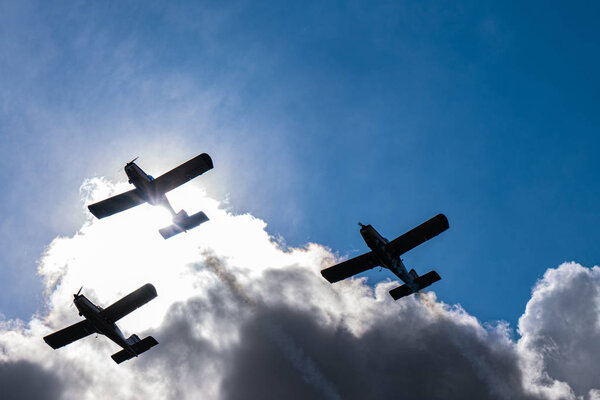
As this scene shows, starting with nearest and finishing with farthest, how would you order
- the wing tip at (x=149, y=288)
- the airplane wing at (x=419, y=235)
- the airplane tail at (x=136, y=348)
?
the airplane wing at (x=419, y=235)
the wing tip at (x=149, y=288)
the airplane tail at (x=136, y=348)

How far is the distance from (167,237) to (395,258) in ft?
59.4

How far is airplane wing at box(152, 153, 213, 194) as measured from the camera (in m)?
27.9

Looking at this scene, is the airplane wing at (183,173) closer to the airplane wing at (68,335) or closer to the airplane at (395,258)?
the airplane at (395,258)

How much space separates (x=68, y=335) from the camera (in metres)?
33.0

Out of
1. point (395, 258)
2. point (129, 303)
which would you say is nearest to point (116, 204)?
point (129, 303)

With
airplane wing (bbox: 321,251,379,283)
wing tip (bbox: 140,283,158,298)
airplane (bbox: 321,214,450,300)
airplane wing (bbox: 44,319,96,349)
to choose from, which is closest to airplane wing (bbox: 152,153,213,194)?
wing tip (bbox: 140,283,158,298)

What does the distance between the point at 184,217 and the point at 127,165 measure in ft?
19.5

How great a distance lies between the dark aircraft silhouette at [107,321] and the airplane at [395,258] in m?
14.8

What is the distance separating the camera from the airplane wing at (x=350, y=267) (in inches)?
1249

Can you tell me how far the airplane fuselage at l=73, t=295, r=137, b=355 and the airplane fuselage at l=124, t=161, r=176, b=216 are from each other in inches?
348

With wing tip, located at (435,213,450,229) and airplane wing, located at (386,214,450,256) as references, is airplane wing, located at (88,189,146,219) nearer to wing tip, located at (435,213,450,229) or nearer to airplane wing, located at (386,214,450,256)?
airplane wing, located at (386,214,450,256)

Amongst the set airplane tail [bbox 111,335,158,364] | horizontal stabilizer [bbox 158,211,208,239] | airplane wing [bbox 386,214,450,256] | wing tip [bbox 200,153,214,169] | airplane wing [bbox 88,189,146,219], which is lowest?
airplane tail [bbox 111,335,158,364]

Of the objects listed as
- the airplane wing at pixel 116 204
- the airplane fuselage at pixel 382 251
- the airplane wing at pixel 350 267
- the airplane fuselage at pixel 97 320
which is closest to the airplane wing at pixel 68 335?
the airplane fuselage at pixel 97 320

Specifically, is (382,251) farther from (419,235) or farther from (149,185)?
(149,185)
